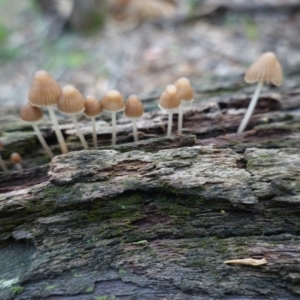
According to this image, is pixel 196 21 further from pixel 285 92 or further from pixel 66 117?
pixel 66 117

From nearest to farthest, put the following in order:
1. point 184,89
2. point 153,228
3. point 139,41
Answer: point 153,228 < point 184,89 < point 139,41

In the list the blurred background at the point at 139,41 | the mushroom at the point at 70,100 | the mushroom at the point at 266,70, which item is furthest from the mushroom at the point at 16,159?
the blurred background at the point at 139,41

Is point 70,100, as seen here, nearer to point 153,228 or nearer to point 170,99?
point 170,99

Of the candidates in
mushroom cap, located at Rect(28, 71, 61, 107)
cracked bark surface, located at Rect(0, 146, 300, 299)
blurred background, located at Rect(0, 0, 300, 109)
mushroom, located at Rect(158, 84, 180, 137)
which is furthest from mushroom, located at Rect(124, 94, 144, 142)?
blurred background, located at Rect(0, 0, 300, 109)

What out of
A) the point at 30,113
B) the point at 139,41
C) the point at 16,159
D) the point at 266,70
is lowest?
the point at 16,159

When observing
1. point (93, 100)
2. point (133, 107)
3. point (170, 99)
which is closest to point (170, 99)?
point (170, 99)
